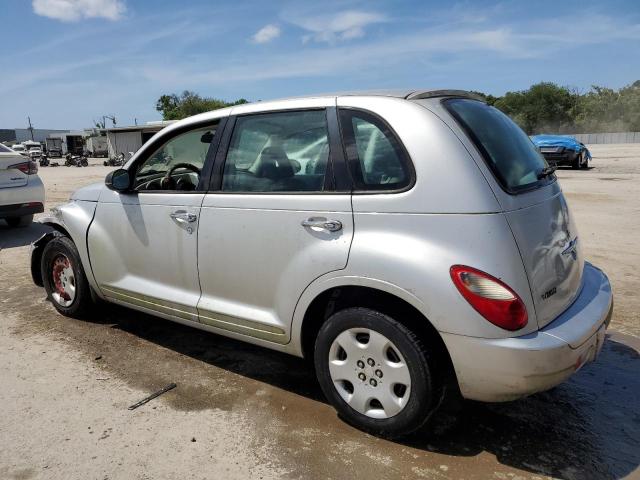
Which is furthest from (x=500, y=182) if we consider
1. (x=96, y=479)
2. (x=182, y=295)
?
(x=96, y=479)

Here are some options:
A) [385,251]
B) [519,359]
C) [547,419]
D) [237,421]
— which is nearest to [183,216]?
[237,421]

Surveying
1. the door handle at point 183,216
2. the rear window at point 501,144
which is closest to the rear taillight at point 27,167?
the door handle at point 183,216

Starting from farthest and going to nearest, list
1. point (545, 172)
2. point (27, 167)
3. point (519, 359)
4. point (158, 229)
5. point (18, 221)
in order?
point (18, 221) → point (27, 167) → point (158, 229) → point (545, 172) → point (519, 359)

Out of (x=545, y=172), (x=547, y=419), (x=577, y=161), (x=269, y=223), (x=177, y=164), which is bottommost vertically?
(x=547, y=419)

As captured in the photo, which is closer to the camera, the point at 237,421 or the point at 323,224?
the point at 323,224

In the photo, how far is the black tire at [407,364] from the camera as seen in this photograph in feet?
8.40

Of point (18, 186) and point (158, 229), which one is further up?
point (18, 186)

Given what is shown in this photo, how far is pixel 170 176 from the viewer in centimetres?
415

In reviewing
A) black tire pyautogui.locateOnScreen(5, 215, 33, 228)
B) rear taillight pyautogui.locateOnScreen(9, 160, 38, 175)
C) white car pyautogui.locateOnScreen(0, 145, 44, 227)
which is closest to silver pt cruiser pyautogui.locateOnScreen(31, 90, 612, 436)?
white car pyautogui.locateOnScreen(0, 145, 44, 227)

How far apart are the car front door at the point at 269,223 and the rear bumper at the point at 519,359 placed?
0.78m

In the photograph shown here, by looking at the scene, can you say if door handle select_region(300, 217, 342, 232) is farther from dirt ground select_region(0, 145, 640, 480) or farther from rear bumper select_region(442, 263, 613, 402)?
dirt ground select_region(0, 145, 640, 480)

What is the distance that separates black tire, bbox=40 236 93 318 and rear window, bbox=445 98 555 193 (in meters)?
3.26

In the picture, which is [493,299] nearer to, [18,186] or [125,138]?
[18,186]

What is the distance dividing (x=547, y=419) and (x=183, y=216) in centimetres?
256
